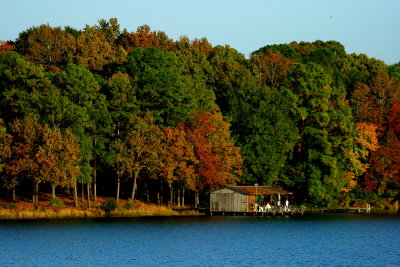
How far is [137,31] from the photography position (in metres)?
137

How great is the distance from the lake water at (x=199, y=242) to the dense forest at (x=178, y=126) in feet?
25.0

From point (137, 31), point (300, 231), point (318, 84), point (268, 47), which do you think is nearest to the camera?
point (300, 231)

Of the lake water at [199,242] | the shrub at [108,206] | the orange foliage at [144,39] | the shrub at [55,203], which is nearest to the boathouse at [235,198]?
the lake water at [199,242]

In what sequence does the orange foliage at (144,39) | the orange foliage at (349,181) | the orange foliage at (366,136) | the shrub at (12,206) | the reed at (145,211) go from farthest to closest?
the orange foliage at (144,39), the orange foliage at (366,136), the orange foliage at (349,181), the reed at (145,211), the shrub at (12,206)

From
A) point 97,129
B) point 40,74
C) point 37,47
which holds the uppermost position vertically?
point 37,47

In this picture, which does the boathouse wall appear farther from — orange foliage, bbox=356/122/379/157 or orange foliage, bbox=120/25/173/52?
orange foliage, bbox=120/25/173/52

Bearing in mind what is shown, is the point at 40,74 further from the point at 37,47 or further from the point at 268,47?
the point at 268,47

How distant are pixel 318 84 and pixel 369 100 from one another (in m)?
13.7

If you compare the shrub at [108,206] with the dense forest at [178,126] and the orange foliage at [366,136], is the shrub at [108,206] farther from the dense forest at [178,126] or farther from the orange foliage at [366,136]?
the orange foliage at [366,136]

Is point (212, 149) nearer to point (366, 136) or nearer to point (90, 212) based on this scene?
point (90, 212)

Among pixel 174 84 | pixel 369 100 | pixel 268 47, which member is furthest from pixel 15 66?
pixel 268 47

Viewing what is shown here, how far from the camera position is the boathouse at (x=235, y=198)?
95312 mm

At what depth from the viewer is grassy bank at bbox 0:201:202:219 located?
8288 centimetres

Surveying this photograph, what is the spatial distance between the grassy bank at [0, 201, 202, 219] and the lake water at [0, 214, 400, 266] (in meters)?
0.91
